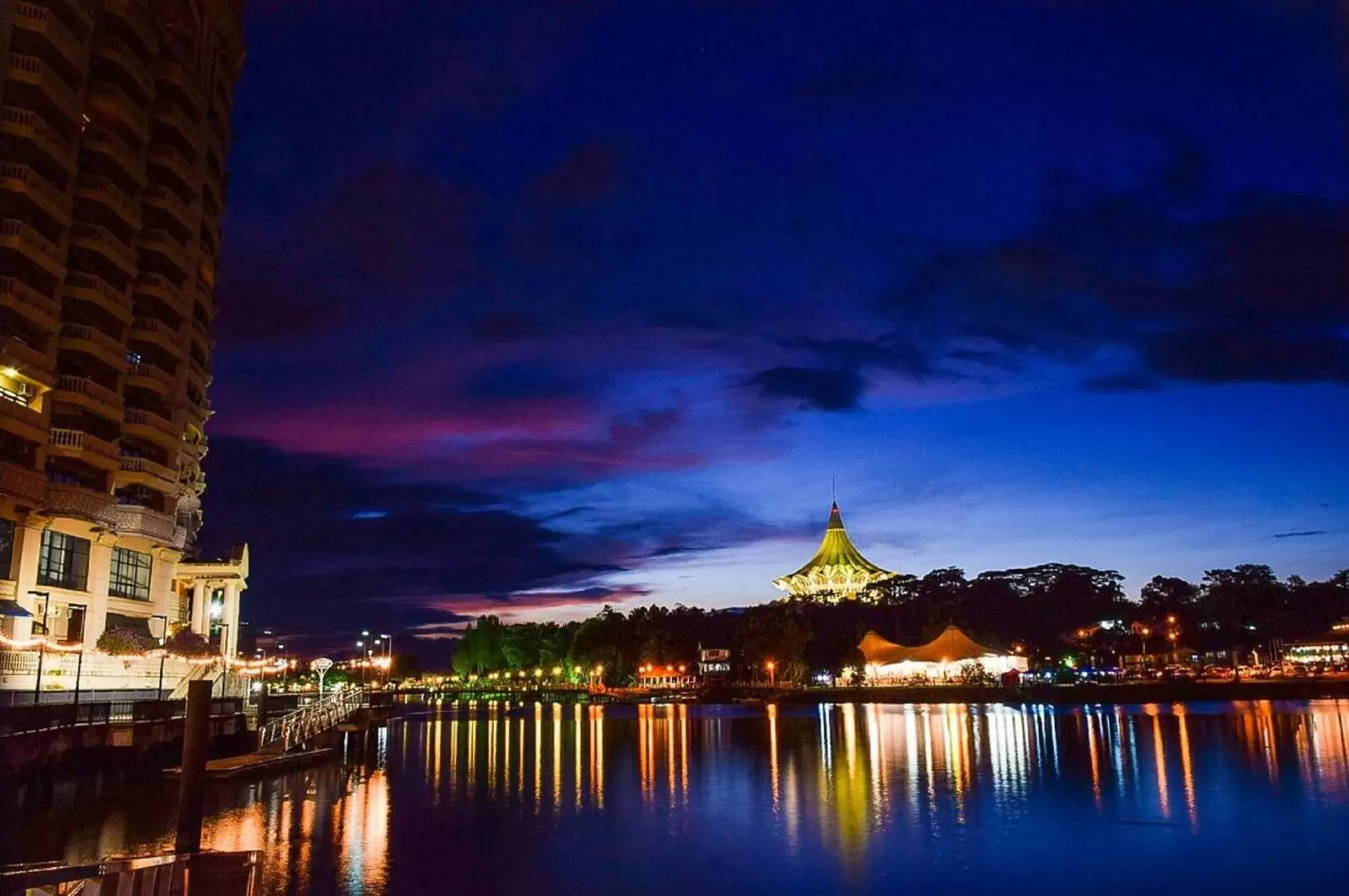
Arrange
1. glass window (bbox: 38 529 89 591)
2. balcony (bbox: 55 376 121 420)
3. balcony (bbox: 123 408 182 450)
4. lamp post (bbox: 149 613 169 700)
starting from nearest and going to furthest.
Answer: glass window (bbox: 38 529 89 591), balcony (bbox: 55 376 121 420), lamp post (bbox: 149 613 169 700), balcony (bbox: 123 408 182 450)

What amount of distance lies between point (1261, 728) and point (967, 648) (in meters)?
51.2

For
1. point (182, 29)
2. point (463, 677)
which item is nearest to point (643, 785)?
point (182, 29)

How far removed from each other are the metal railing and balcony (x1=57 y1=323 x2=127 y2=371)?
1890 centimetres

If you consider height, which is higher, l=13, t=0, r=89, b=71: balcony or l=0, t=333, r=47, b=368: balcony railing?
l=13, t=0, r=89, b=71: balcony

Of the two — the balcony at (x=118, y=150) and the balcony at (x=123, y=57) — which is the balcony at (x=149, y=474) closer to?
the balcony at (x=118, y=150)

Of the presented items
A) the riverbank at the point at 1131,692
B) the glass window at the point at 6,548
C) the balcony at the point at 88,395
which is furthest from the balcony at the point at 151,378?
the riverbank at the point at 1131,692

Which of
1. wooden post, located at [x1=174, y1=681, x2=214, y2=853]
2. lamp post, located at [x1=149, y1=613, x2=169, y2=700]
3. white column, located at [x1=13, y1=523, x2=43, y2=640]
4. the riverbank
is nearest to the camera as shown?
wooden post, located at [x1=174, y1=681, x2=214, y2=853]

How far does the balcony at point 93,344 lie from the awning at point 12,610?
11.8 m

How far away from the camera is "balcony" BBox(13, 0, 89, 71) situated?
4497cm

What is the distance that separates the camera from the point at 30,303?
4475cm

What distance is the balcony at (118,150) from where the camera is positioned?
165 ft

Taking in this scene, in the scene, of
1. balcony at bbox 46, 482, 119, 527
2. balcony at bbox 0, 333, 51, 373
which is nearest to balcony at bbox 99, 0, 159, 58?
balcony at bbox 0, 333, 51, 373

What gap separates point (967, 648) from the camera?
106m

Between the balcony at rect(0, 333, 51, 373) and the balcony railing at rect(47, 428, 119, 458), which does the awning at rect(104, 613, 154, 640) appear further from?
the balcony at rect(0, 333, 51, 373)
